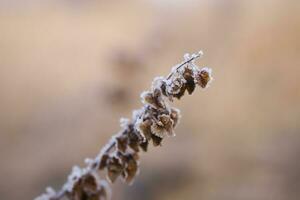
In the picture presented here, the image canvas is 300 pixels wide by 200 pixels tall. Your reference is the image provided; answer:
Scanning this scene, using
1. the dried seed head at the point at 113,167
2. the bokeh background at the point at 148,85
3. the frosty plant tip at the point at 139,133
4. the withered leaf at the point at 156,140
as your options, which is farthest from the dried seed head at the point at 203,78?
the bokeh background at the point at 148,85

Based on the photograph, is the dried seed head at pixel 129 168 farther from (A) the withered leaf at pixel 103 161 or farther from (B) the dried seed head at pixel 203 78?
(B) the dried seed head at pixel 203 78

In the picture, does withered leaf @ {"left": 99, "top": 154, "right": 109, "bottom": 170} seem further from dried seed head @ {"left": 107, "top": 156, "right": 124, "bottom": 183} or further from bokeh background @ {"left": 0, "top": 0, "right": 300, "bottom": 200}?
bokeh background @ {"left": 0, "top": 0, "right": 300, "bottom": 200}

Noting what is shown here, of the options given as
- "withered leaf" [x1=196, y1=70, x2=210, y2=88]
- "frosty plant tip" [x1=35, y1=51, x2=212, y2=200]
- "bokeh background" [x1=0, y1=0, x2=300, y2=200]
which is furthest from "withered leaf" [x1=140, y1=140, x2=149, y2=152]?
"bokeh background" [x1=0, y1=0, x2=300, y2=200]

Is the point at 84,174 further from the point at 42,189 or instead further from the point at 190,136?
the point at 190,136

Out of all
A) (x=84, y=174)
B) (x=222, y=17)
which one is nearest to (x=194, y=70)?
(x=84, y=174)

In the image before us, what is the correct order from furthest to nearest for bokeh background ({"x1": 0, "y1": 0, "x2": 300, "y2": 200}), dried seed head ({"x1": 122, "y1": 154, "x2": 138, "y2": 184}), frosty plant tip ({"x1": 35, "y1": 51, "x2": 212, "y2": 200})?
bokeh background ({"x1": 0, "y1": 0, "x2": 300, "y2": 200})
dried seed head ({"x1": 122, "y1": 154, "x2": 138, "y2": 184})
frosty plant tip ({"x1": 35, "y1": 51, "x2": 212, "y2": 200})

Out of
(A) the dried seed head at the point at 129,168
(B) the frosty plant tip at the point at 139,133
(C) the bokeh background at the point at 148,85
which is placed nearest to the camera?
Answer: (B) the frosty plant tip at the point at 139,133

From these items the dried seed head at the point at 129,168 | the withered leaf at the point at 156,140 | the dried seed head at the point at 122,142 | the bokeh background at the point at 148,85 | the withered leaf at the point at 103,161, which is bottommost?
the withered leaf at the point at 156,140
